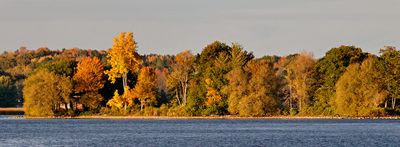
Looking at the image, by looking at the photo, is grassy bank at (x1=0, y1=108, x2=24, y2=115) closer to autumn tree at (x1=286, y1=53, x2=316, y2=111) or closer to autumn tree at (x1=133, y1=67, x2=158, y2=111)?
autumn tree at (x1=133, y1=67, x2=158, y2=111)

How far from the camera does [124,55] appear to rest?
128m

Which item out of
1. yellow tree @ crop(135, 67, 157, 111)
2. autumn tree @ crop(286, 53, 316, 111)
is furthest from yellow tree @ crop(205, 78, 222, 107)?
autumn tree @ crop(286, 53, 316, 111)

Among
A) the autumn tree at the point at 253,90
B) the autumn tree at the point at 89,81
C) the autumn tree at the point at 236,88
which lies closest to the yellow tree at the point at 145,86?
the autumn tree at the point at 89,81

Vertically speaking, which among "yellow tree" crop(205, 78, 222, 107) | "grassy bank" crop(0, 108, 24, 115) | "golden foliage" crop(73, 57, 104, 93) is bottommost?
"grassy bank" crop(0, 108, 24, 115)

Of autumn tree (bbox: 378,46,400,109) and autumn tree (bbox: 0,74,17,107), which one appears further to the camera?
autumn tree (bbox: 0,74,17,107)

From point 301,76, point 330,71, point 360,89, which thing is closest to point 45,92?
point 301,76

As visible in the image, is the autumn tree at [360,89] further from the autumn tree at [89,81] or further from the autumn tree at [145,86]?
the autumn tree at [89,81]

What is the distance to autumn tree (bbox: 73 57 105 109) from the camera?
13250 cm

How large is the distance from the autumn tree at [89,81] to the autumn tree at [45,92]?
88.6 inches

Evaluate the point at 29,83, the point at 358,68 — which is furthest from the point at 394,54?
the point at 29,83

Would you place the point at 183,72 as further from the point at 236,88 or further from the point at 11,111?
the point at 11,111

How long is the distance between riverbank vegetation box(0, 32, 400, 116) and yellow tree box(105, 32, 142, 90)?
14cm

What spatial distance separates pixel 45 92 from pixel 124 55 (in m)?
12.4

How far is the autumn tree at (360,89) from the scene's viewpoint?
383 ft
